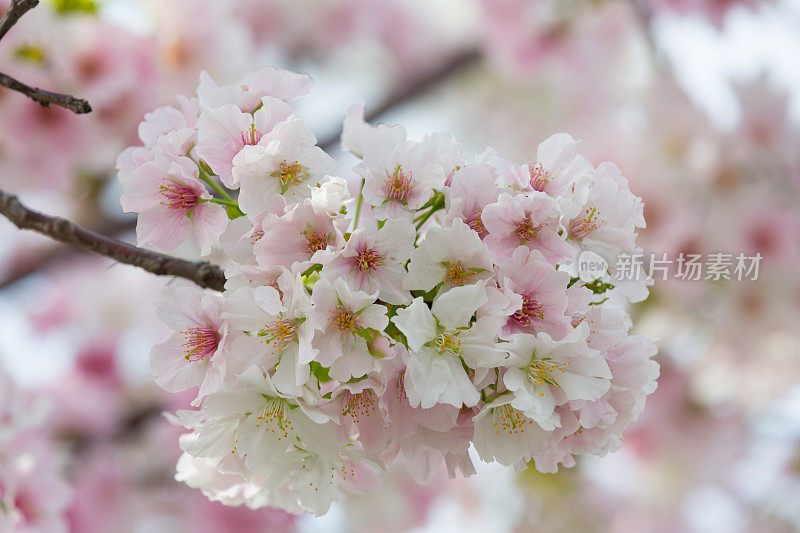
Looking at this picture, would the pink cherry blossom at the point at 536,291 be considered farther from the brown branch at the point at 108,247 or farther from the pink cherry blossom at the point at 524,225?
the brown branch at the point at 108,247

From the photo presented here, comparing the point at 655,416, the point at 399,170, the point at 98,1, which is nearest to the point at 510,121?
the point at 655,416

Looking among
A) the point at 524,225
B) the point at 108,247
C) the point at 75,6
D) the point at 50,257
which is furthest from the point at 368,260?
the point at 50,257

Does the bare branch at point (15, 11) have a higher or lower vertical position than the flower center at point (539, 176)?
higher

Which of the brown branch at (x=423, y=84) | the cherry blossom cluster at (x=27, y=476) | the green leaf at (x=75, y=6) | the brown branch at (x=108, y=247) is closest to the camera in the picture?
the brown branch at (x=108, y=247)

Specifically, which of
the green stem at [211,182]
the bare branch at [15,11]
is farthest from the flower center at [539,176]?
the bare branch at [15,11]

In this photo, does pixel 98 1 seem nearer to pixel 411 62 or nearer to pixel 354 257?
pixel 354 257

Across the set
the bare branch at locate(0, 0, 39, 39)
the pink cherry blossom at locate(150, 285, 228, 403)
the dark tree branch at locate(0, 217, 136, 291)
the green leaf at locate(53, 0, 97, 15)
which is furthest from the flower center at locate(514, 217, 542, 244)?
the dark tree branch at locate(0, 217, 136, 291)
